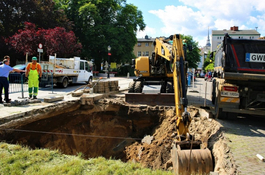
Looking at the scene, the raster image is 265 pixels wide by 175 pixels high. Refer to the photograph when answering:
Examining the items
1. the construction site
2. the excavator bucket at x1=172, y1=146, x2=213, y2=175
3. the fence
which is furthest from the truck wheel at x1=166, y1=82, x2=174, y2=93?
the fence

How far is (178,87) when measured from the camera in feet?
17.6

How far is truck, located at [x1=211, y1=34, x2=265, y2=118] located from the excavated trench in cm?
95

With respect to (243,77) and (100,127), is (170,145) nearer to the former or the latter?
(243,77)

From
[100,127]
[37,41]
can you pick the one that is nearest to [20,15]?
[37,41]

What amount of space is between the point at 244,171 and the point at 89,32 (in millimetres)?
32235

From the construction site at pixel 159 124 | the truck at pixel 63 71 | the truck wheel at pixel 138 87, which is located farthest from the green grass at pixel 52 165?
the truck at pixel 63 71

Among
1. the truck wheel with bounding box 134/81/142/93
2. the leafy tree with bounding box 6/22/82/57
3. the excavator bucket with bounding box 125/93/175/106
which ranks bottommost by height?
the excavator bucket with bounding box 125/93/175/106

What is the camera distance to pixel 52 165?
421cm

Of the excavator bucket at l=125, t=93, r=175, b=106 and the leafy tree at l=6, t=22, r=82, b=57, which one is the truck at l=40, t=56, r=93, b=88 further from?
the excavator bucket at l=125, t=93, r=175, b=106

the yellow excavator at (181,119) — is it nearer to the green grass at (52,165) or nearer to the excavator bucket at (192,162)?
the excavator bucket at (192,162)

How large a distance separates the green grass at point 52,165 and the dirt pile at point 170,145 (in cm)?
142

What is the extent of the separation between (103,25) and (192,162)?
105ft

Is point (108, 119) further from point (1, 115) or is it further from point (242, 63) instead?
point (242, 63)

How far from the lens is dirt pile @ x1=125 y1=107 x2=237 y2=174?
4.68 meters
